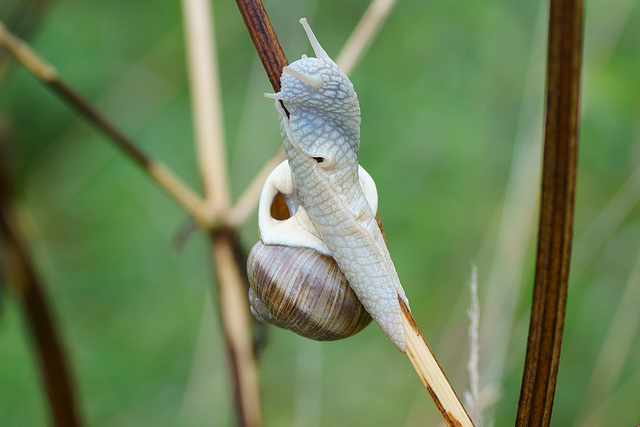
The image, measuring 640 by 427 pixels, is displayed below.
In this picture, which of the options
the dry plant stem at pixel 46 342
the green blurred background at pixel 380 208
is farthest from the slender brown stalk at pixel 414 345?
the green blurred background at pixel 380 208

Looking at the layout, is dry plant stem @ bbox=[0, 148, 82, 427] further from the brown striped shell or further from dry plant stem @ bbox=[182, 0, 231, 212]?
the brown striped shell

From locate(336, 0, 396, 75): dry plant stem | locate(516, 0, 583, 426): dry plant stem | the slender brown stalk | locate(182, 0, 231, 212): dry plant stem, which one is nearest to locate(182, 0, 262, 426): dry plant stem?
locate(182, 0, 231, 212): dry plant stem

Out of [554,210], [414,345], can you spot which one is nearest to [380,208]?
[414,345]

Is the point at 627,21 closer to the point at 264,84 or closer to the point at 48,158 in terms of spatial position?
the point at 264,84

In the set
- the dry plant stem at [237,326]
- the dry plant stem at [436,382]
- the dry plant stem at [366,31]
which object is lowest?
the dry plant stem at [237,326]

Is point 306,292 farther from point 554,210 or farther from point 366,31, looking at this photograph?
point 366,31

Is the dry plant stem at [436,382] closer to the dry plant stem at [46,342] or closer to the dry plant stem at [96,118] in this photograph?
the dry plant stem at [96,118]

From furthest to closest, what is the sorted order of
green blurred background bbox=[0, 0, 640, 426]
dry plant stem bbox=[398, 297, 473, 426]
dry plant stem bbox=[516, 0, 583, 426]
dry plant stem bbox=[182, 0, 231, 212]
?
green blurred background bbox=[0, 0, 640, 426]
dry plant stem bbox=[182, 0, 231, 212]
dry plant stem bbox=[398, 297, 473, 426]
dry plant stem bbox=[516, 0, 583, 426]
